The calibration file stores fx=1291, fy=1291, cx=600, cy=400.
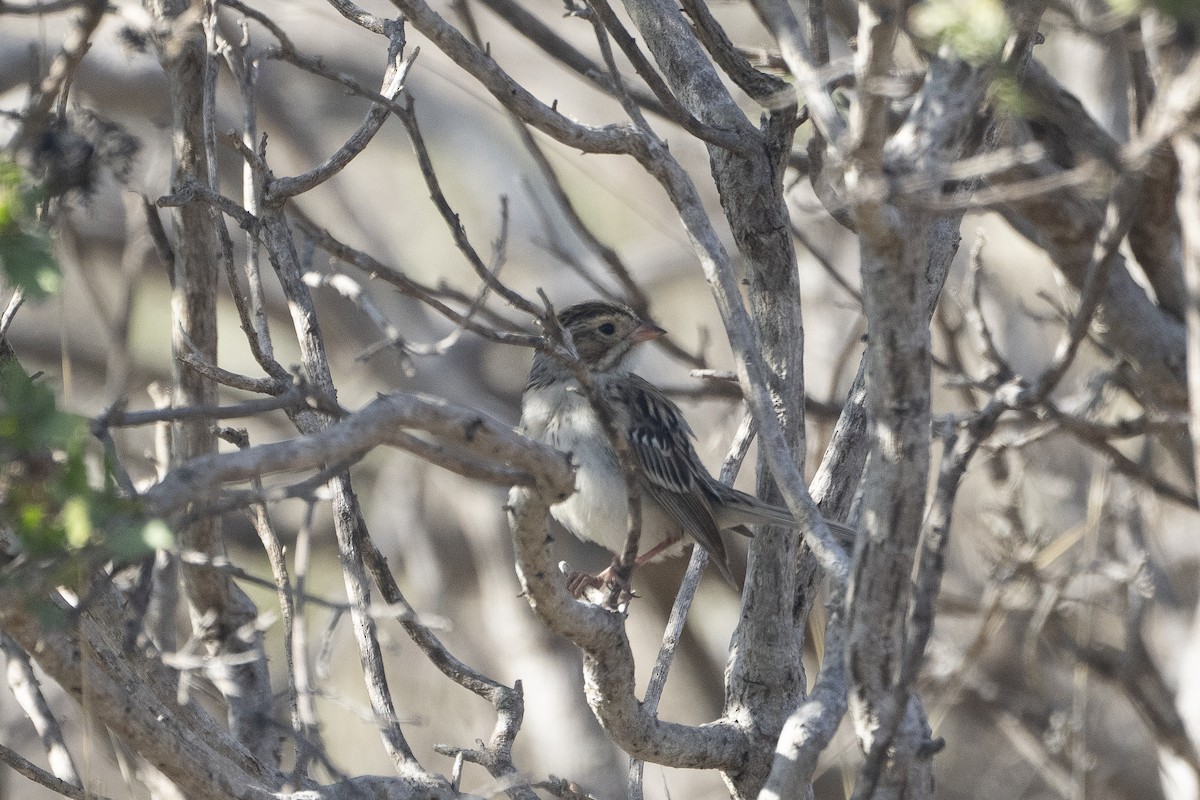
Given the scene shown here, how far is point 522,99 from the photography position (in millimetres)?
3031

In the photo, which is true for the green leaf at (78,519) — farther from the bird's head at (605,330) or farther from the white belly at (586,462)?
the bird's head at (605,330)

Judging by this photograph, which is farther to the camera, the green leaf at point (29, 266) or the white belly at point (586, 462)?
the white belly at point (586, 462)

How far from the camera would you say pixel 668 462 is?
16.8 ft

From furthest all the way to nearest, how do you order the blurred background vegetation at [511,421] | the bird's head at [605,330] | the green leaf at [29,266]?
the blurred background vegetation at [511,421] < the bird's head at [605,330] < the green leaf at [29,266]

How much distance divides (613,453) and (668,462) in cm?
44

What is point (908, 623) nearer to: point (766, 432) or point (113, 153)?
point (766, 432)

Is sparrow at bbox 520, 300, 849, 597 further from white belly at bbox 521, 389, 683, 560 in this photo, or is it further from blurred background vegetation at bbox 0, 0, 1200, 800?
blurred background vegetation at bbox 0, 0, 1200, 800

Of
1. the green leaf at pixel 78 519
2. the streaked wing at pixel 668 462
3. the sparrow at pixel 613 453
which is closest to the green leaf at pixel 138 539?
the green leaf at pixel 78 519

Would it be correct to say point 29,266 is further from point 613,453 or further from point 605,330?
point 605,330

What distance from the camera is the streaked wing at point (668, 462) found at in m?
4.89

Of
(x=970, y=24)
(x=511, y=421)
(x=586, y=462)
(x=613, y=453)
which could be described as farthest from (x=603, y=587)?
(x=511, y=421)

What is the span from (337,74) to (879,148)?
173 cm

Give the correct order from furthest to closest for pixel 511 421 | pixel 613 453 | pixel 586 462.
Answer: pixel 511 421
pixel 586 462
pixel 613 453

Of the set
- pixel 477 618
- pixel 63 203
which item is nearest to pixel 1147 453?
pixel 63 203
